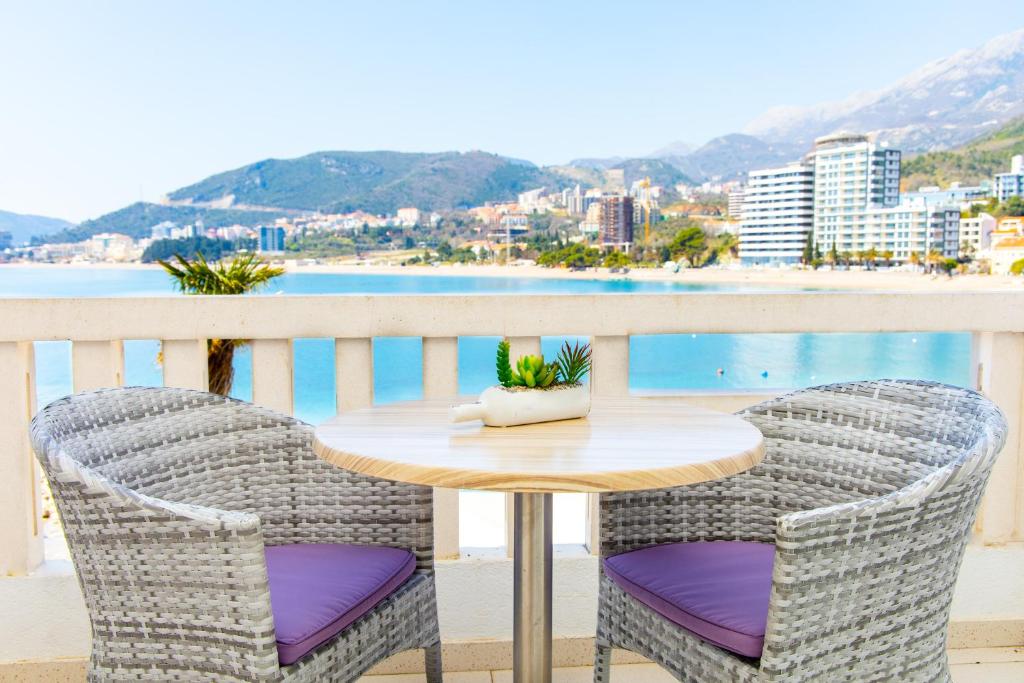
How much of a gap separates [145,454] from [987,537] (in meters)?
1.94

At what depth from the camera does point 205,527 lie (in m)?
1.06

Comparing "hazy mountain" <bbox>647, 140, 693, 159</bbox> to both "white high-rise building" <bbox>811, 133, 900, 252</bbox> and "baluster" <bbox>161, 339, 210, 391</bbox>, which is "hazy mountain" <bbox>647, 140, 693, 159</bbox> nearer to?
"white high-rise building" <bbox>811, 133, 900, 252</bbox>

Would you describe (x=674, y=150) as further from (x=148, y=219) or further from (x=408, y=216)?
(x=148, y=219)

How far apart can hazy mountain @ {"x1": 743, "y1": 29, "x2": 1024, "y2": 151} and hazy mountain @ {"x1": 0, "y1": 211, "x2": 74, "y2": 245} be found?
37.6 meters

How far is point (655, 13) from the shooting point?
52.6m

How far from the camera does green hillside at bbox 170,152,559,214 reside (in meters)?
38.7

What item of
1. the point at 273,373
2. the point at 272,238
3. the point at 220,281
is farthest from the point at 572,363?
the point at 272,238

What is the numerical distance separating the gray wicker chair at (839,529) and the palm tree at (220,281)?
1581 millimetres

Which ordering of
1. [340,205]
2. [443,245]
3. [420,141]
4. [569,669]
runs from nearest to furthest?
[569,669] < [443,245] < [340,205] < [420,141]

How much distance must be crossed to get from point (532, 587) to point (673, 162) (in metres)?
46.3

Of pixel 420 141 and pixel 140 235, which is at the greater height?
pixel 420 141

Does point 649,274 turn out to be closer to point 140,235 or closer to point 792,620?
point 140,235

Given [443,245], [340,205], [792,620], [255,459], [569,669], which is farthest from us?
[340,205]

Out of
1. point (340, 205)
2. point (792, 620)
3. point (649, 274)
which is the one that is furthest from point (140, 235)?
point (792, 620)
